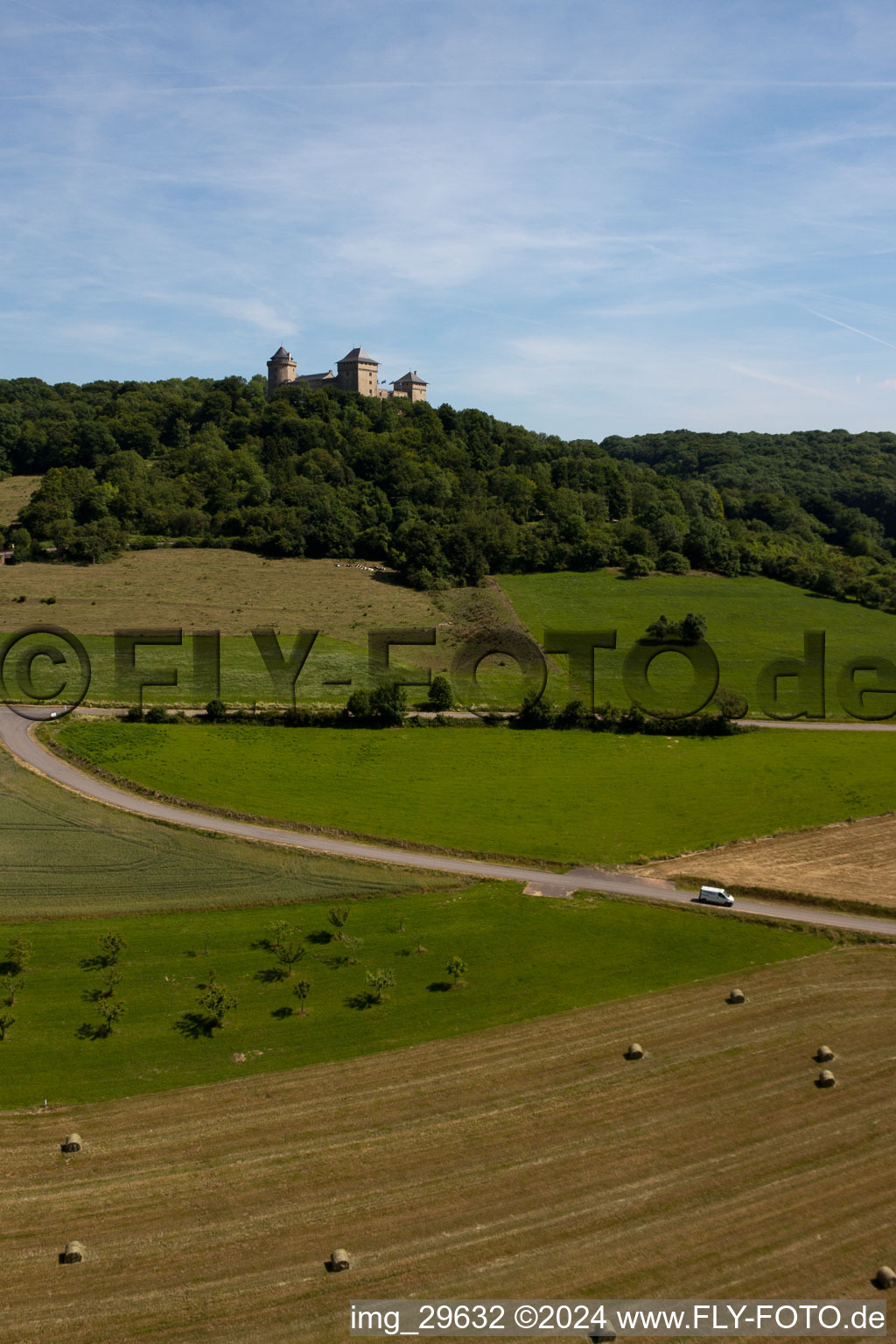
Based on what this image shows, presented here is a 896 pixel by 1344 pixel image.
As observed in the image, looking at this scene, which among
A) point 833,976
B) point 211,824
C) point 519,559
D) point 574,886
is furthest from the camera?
point 519,559

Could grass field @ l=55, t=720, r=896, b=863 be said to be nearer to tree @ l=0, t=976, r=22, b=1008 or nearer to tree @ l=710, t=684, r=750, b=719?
tree @ l=710, t=684, r=750, b=719

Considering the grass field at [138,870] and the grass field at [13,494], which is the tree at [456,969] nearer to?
the grass field at [138,870]

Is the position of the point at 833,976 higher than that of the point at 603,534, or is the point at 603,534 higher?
the point at 603,534

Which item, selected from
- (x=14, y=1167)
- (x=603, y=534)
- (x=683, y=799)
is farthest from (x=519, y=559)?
(x=14, y=1167)

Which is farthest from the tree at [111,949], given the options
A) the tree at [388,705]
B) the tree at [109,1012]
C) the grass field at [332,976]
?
the tree at [388,705]

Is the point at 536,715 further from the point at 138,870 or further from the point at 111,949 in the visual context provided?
the point at 111,949

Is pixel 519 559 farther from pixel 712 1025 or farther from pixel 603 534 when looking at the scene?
pixel 712 1025

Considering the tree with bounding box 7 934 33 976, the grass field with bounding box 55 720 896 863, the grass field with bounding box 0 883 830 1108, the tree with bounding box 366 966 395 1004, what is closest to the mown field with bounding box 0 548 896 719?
the grass field with bounding box 55 720 896 863
